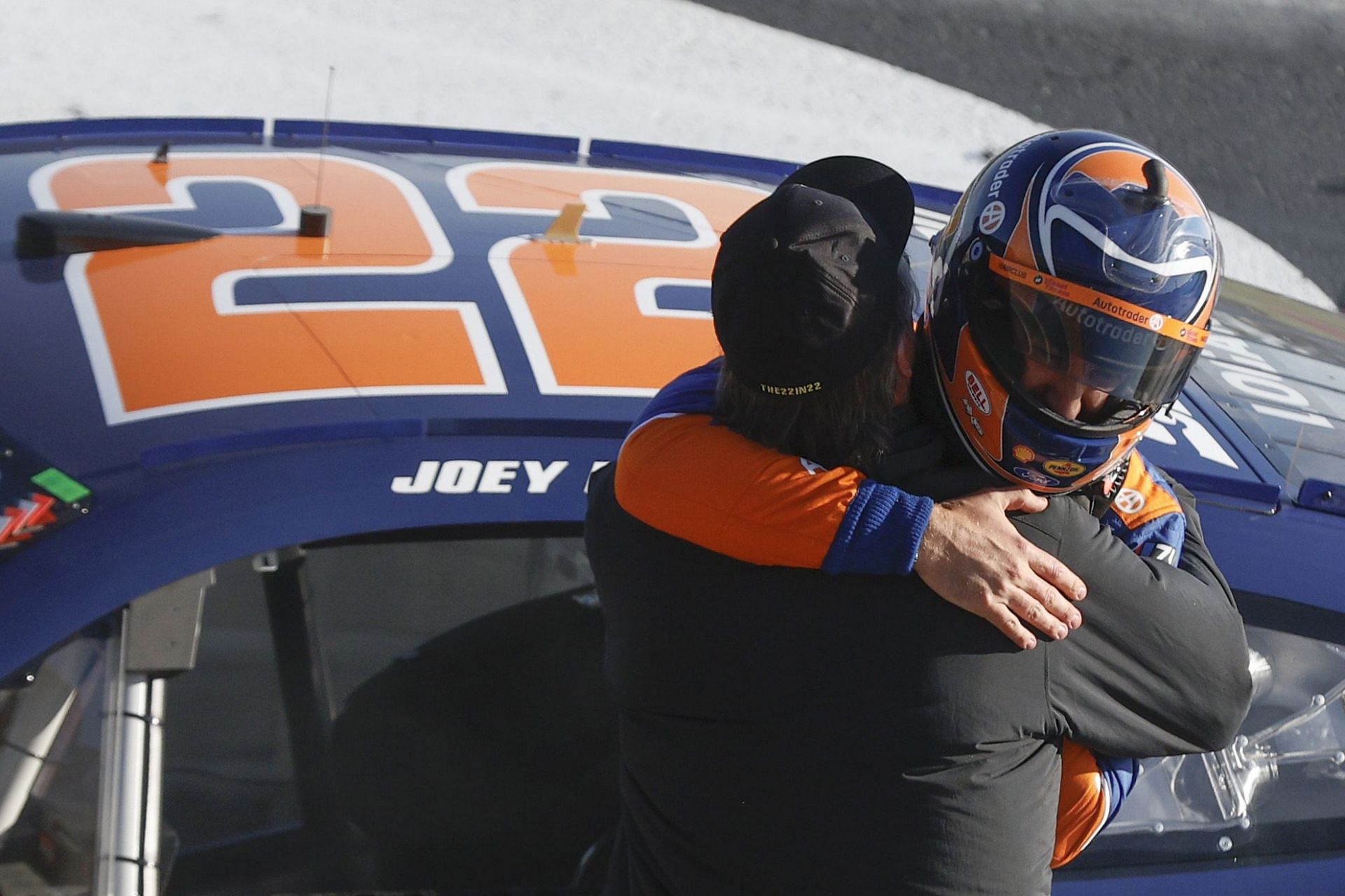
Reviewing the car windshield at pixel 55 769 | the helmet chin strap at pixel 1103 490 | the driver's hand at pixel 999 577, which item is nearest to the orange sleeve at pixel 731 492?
the driver's hand at pixel 999 577

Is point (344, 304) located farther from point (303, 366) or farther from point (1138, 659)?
point (1138, 659)

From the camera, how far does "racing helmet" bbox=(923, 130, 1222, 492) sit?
5.49 feet

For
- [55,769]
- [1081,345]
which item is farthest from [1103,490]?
[55,769]

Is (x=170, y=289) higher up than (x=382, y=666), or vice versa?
(x=170, y=289)

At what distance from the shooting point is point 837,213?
1.50 meters

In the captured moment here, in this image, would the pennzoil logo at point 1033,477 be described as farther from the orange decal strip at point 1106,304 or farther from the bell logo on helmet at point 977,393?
the orange decal strip at point 1106,304

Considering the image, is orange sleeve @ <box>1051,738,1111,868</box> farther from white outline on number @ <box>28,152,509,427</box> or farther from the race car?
white outline on number @ <box>28,152,509,427</box>

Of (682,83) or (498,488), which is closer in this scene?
(498,488)

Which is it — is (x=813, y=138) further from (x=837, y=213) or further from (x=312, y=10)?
(x=837, y=213)

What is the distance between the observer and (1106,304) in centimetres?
166

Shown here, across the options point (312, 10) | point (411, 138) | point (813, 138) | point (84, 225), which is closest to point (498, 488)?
point (84, 225)

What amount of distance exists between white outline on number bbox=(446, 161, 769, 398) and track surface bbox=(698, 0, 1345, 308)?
5051mm

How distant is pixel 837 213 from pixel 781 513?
31 cm

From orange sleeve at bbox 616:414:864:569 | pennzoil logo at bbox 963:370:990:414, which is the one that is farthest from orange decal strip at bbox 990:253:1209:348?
orange sleeve at bbox 616:414:864:569
